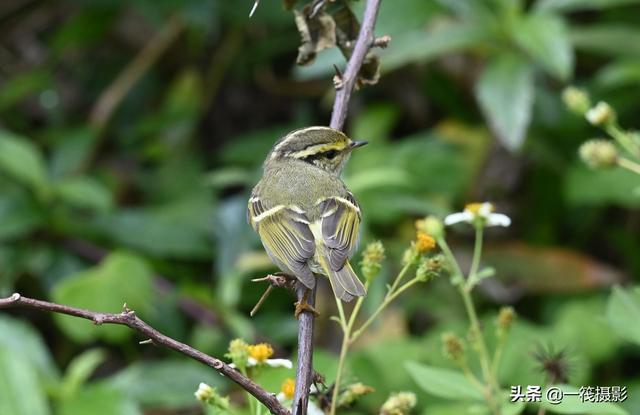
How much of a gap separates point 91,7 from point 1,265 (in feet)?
5.49

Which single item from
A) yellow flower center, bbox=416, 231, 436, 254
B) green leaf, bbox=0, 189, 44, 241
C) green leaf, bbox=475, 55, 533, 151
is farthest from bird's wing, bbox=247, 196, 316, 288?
green leaf, bbox=0, 189, 44, 241

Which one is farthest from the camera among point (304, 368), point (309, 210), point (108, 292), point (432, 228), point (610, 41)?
point (610, 41)

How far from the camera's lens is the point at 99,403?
3250 millimetres

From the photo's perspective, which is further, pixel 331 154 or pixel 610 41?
pixel 610 41

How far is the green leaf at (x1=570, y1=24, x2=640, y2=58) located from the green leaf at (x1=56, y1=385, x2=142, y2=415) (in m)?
2.69

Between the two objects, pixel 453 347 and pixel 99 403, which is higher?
pixel 99 403

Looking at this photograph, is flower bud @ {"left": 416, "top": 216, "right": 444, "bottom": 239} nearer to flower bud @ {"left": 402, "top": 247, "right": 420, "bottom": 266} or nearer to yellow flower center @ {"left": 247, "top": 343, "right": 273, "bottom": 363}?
flower bud @ {"left": 402, "top": 247, "right": 420, "bottom": 266}

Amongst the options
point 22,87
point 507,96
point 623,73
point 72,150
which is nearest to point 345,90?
point 507,96

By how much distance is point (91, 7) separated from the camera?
5223 millimetres

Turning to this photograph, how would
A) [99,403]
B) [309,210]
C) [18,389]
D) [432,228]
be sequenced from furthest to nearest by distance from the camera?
[99,403] → [18,389] → [309,210] → [432,228]

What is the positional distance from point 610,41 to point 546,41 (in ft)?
2.44

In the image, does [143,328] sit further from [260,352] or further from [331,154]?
[331,154]

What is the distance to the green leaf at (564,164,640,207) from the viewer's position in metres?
4.06

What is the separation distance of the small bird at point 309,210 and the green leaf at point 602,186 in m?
1.74
